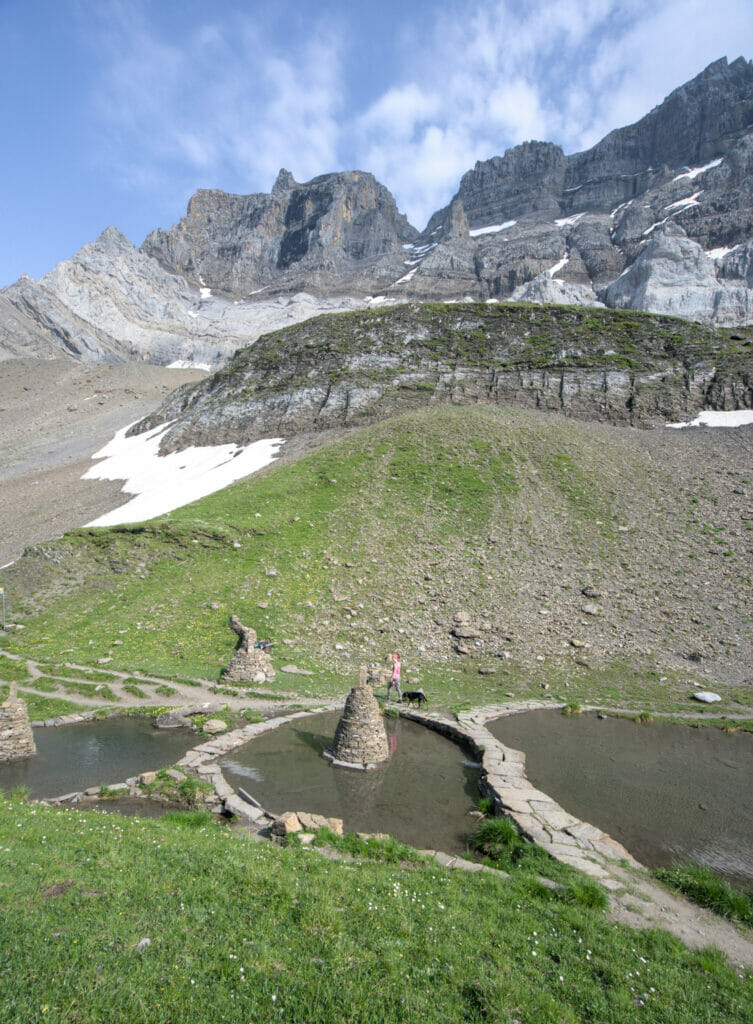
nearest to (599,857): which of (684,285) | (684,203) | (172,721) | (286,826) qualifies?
(286,826)

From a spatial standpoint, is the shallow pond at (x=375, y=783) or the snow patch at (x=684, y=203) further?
the snow patch at (x=684, y=203)

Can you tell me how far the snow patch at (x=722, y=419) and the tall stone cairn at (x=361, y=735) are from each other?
42.0m

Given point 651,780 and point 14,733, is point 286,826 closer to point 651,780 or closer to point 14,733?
point 14,733

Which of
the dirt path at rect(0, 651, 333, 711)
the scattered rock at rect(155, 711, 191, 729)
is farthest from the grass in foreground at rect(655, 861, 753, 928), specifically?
the scattered rock at rect(155, 711, 191, 729)

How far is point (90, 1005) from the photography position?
16.1 feet

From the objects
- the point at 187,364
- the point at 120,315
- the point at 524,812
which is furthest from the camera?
the point at 120,315

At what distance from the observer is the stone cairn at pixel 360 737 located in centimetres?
1502

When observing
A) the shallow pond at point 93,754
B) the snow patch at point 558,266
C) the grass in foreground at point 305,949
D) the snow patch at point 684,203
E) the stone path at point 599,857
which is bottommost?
the shallow pond at point 93,754

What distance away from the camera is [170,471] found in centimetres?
5250

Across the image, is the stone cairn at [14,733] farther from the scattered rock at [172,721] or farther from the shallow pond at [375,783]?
the shallow pond at [375,783]

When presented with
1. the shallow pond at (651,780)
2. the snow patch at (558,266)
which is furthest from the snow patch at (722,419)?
the snow patch at (558,266)

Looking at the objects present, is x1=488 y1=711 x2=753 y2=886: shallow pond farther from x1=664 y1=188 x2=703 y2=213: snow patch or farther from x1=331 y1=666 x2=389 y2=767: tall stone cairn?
x1=664 y1=188 x2=703 y2=213: snow patch

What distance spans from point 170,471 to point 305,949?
169 feet

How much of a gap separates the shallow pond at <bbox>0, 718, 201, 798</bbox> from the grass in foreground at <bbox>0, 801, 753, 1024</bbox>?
5.66 meters
